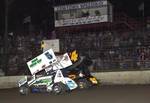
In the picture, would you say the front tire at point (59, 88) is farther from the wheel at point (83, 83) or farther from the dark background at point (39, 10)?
the dark background at point (39, 10)

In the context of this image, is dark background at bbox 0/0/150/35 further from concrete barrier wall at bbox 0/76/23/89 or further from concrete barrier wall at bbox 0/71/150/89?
concrete barrier wall at bbox 0/71/150/89

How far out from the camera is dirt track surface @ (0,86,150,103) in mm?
16984

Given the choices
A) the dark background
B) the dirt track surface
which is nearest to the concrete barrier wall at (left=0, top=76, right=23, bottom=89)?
the dirt track surface

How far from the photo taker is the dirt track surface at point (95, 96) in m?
17.0

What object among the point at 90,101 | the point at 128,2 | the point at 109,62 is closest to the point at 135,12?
the point at 128,2

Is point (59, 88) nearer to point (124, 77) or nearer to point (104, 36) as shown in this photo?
point (124, 77)

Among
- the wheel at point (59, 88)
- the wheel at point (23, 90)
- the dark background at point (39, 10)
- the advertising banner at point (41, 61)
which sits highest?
the dark background at point (39, 10)

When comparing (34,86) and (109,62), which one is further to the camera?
(109,62)

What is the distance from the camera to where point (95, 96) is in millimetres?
18031

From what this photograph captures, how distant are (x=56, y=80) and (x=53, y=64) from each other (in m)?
0.92

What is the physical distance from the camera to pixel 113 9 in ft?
81.5

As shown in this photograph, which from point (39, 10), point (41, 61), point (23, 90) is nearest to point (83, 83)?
point (41, 61)

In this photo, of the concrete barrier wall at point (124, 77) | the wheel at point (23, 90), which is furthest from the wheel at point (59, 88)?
the concrete barrier wall at point (124, 77)

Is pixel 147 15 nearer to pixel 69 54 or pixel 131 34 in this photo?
pixel 131 34
